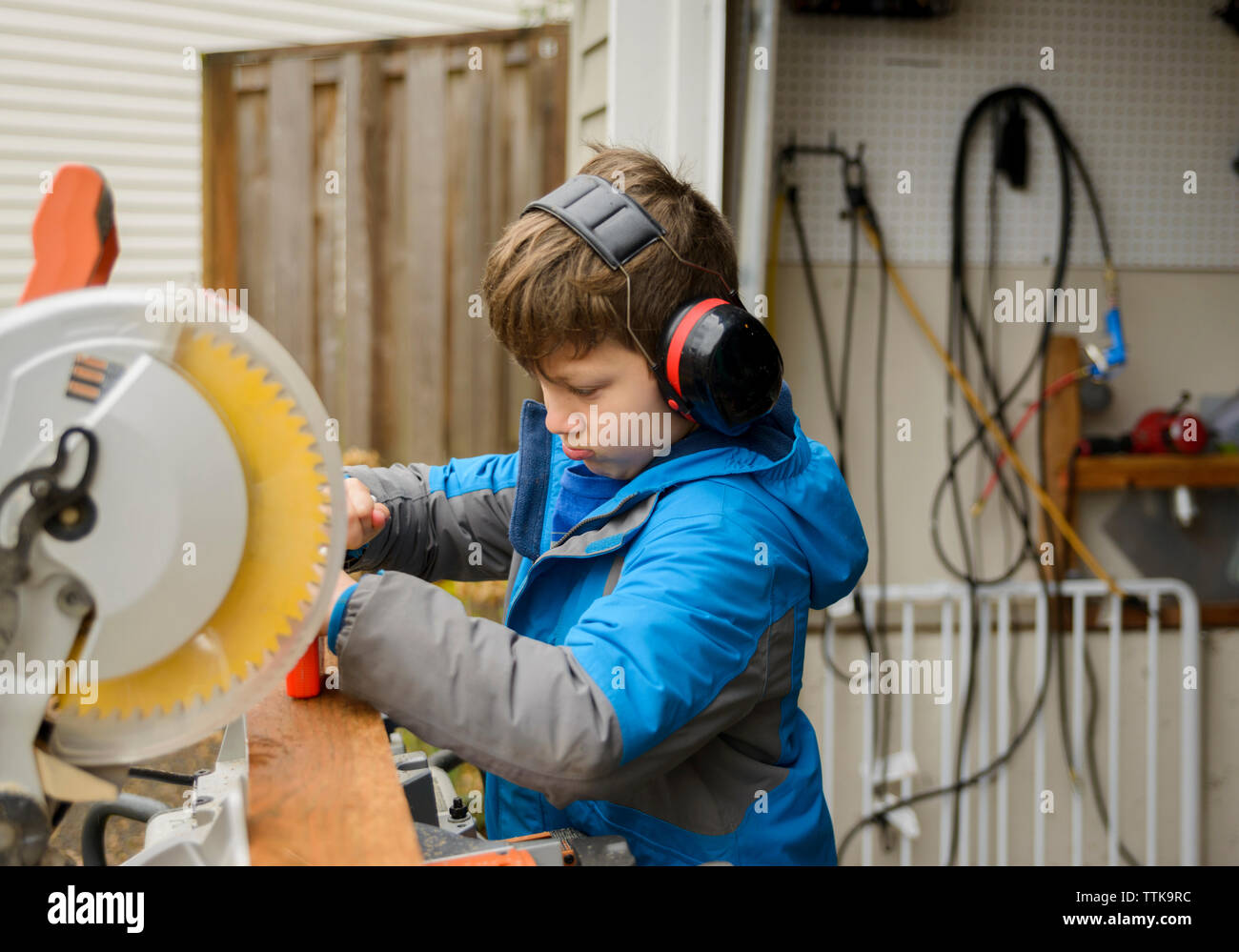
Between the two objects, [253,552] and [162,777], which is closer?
[253,552]

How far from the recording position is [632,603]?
3.22 ft

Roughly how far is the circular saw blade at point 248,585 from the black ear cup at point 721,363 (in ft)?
1.48

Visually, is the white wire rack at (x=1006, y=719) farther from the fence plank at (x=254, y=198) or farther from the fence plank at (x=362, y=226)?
the fence plank at (x=254, y=198)

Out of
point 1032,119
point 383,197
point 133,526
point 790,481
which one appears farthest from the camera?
point 383,197

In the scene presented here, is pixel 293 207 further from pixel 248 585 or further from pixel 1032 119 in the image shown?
pixel 248 585

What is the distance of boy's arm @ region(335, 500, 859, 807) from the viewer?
89cm

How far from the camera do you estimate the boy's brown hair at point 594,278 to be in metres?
1.13

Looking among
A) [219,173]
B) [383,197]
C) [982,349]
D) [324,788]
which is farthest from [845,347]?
[324,788]

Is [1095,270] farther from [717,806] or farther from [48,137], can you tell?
[48,137]

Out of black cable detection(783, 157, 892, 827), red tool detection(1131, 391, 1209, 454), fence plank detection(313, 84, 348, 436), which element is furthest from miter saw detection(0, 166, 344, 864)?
red tool detection(1131, 391, 1209, 454)

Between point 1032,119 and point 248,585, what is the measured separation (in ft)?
9.00

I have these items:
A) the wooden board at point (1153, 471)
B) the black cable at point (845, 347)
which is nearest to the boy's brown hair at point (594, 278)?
the black cable at point (845, 347)

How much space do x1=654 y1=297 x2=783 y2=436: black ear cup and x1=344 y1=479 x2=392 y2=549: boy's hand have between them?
43 centimetres
